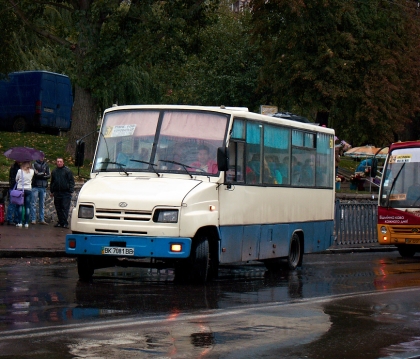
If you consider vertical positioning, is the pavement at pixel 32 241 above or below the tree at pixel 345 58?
below

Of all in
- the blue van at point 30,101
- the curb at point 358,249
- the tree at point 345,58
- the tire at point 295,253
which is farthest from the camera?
the tree at point 345,58

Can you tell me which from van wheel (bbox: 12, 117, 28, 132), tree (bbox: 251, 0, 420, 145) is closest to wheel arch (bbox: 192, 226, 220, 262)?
tree (bbox: 251, 0, 420, 145)

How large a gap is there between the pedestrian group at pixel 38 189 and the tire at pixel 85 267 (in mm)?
9441

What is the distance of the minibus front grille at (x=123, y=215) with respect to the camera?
45.7 ft

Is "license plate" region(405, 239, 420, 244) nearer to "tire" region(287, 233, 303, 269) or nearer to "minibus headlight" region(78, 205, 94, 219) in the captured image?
"tire" region(287, 233, 303, 269)

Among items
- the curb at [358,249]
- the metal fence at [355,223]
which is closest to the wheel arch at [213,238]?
the curb at [358,249]

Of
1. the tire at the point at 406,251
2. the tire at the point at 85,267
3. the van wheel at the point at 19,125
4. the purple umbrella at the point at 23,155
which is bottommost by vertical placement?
the tire at the point at 85,267

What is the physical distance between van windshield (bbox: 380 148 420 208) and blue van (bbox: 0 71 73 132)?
19534 mm

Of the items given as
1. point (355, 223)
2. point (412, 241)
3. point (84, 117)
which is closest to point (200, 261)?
point (412, 241)

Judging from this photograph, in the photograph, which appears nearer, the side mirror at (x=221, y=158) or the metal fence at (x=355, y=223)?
the side mirror at (x=221, y=158)

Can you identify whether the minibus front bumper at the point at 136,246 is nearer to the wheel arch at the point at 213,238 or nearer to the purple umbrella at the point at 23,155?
the wheel arch at the point at 213,238

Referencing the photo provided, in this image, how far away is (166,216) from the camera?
13906mm

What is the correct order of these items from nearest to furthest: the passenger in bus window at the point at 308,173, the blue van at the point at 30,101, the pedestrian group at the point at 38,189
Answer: the passenger in bus window at the point at 308,173, the pedestrian group at the point at 38,189, the blue van at the point at 30,101

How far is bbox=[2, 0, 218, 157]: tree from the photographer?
30.9m
